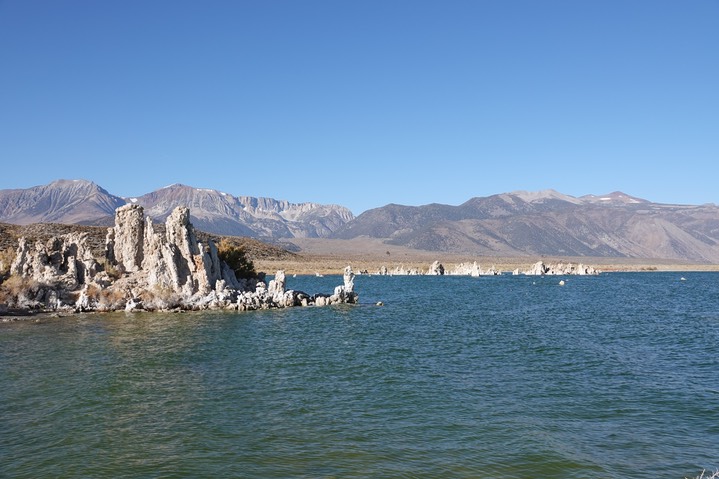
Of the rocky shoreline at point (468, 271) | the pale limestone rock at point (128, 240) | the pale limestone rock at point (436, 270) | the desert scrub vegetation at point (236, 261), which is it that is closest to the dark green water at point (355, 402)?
the pale limestone rock at point (128, 240)

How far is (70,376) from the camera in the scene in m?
25.9

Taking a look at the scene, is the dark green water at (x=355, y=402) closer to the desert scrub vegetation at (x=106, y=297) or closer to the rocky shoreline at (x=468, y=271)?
the desert scrub vegetation at (x=106, y=297)

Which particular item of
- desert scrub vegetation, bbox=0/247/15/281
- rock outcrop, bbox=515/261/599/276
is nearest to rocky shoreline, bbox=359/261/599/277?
rock outcrop, bbox=515/261/599/276

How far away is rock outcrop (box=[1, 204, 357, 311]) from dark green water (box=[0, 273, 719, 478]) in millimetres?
11560

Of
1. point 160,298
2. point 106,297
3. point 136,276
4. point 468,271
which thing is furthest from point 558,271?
point 106,297

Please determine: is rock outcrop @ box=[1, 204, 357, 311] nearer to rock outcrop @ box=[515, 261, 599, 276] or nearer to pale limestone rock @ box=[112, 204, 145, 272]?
pale limestone rock @ box=[112, 204, 145, 272]

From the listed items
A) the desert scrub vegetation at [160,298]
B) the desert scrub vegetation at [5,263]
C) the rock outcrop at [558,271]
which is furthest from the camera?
the rock outcrop at [558,271]

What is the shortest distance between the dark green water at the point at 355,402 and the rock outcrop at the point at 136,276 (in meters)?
11.6

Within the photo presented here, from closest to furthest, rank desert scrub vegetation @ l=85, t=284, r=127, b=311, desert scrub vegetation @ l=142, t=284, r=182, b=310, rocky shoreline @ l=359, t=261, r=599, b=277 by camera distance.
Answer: desert scrub vegetation @ l=85, t=284, r=127, b=311
desert scrub vegetation @ l=142, t=284, r=182, b=310
rocky shoreline @ l=359, t=261, r=599, b=277

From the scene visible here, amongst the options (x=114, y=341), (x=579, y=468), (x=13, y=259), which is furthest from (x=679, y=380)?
(x=13, y=259)

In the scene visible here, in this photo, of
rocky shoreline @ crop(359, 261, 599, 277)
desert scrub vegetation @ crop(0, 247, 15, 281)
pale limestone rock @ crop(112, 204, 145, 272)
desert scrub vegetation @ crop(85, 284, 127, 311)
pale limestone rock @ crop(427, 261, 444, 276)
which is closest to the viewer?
desert scrub vegetation @ crop(85, 284, 127, 311)

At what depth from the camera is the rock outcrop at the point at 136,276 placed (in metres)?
52.7

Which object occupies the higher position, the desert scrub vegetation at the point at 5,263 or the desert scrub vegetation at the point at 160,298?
the desert scrub vegetation at the point at 5,263

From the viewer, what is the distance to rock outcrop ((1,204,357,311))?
52719mm
